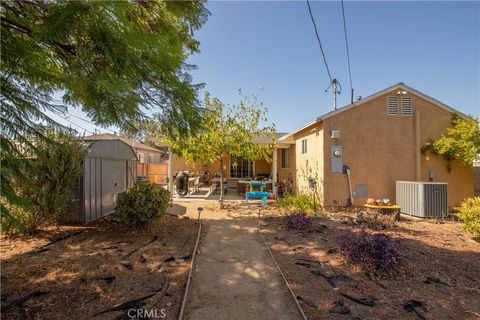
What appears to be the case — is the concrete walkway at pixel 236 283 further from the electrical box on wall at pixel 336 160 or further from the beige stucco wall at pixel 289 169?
the beige stucco wall at pixel 289 169

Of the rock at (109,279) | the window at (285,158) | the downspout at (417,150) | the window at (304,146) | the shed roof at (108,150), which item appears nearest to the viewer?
the rock at (109,279)

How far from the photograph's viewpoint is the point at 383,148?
10.6m

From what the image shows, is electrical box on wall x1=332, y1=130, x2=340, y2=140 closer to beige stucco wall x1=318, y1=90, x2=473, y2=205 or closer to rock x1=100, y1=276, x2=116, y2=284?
beige stucco wall x1=318, y1=90, x2=473, y2=205

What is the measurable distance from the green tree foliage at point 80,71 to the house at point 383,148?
8.25m

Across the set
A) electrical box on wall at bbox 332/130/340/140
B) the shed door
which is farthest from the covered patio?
electrical box on wall at bbox 332/130/340/140

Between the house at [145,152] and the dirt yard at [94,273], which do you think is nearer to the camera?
the dirt yard at [94,273]

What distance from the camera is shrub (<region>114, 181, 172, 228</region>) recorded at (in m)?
6.71

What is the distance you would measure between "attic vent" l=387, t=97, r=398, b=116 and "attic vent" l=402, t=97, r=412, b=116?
1.01ft

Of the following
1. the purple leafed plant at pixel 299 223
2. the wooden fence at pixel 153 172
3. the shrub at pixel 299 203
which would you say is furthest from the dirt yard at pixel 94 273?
the wooden fence at pixel 153 172

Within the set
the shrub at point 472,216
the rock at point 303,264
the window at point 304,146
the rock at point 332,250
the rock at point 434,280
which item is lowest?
the rock at point 434,280

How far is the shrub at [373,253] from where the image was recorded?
4609 millimetres

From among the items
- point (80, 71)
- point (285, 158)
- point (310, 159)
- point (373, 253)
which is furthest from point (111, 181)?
point (285, 158)

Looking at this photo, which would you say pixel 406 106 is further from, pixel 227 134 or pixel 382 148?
pixel 227 134

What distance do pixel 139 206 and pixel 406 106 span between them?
37.3 feet
